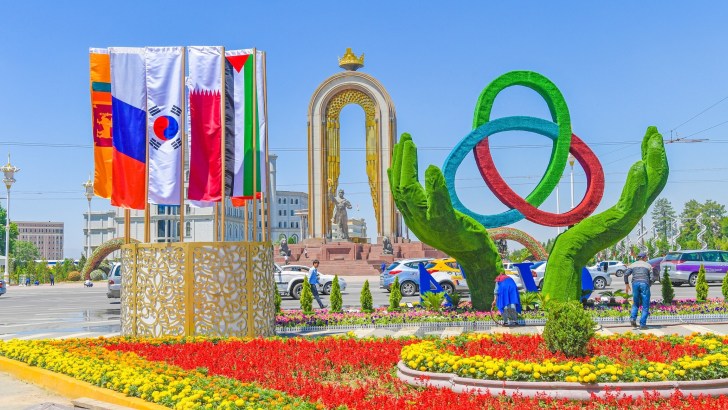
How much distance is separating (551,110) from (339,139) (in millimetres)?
32895

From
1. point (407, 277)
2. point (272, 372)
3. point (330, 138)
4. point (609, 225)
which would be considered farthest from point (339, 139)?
point (272, 372)

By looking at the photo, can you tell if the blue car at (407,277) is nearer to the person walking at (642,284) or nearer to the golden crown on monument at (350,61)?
the person walking at (642,284)

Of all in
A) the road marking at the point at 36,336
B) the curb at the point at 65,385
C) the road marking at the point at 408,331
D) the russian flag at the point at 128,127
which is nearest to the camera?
the curb at the point at 65,385

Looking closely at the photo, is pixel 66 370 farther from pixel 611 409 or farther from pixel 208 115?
pixel 611 409

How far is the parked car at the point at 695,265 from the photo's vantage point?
96.6ft

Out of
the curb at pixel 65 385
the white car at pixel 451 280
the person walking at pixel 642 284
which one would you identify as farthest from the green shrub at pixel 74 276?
the person walking at pixel 642 284

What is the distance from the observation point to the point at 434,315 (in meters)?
15.4

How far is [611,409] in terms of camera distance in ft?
22.0

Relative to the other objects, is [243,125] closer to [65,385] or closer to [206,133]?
[206,133]

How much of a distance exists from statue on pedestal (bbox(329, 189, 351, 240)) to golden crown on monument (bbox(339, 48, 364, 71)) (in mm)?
8918

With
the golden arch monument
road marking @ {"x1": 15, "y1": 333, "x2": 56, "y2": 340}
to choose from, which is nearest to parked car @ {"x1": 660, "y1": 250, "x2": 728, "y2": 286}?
the golden arch monument

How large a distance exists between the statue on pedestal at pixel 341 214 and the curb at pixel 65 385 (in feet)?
124

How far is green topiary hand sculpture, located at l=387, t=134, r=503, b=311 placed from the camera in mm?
14148

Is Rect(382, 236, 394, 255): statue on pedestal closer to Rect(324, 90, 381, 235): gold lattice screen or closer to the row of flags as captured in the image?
Rect(324, 90, 381, 235): gold lattice screen
